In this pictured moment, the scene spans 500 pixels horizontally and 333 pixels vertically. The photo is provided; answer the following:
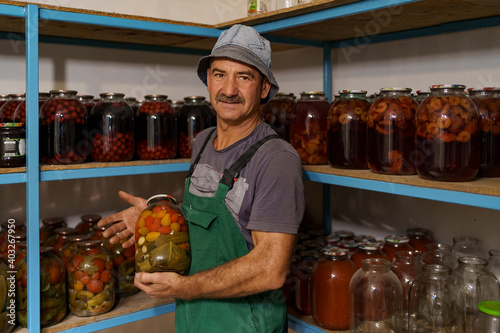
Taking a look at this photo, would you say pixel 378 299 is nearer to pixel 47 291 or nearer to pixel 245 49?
pixel 245 49

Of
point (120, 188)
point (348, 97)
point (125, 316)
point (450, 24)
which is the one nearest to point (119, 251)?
point (125, 316)

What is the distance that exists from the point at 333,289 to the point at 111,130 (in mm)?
965

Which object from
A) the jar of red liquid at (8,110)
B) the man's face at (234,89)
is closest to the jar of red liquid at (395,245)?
the man's face at (234,89)

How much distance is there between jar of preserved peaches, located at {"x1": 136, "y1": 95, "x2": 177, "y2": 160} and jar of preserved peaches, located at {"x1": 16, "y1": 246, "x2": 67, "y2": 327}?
0.50 meters

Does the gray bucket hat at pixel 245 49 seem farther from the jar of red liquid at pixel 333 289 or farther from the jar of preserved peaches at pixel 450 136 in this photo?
the jar of red liquid at pixel 333 289

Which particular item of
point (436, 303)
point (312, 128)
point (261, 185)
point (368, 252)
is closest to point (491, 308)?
point (436, 303)

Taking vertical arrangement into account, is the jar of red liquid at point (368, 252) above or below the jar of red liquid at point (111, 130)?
below

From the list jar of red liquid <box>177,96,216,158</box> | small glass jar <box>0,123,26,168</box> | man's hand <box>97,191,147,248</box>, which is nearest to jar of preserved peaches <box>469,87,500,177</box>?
jar of red liquid <box>177,96,216,158</box>

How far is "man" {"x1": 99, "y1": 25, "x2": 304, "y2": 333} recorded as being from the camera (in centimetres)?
128

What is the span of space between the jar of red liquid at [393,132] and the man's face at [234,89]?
1.22ft

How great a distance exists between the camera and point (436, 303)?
1.34 metres

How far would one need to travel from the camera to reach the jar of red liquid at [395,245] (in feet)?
5.27

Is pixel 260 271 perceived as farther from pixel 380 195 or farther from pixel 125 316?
pixel 380 195

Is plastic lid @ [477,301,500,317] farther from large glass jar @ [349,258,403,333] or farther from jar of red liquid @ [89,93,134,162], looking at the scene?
jar of red liquid @ [89,93,134,162]
